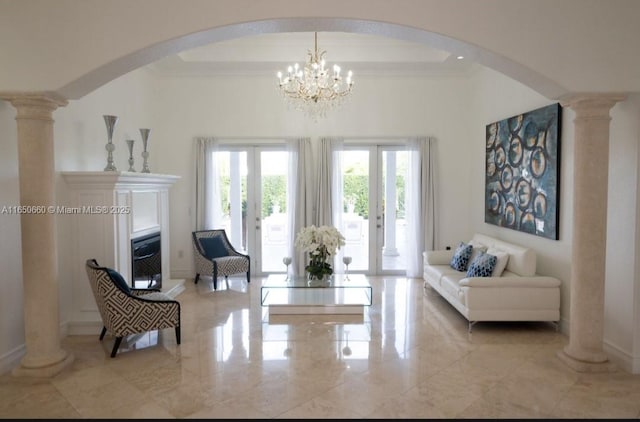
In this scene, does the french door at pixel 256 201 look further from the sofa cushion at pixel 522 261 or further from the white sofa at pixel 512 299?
the sofa cushion at pixel 522 261

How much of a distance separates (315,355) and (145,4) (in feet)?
11.3

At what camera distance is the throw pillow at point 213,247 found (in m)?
6.79

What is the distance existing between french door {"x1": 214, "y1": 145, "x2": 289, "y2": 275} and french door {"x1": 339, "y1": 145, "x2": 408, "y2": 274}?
116 cm

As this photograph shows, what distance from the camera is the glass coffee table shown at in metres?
5.11

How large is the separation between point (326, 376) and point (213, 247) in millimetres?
3933

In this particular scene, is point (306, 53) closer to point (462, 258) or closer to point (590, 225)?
point (462, 258)

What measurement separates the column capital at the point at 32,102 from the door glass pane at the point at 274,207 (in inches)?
159

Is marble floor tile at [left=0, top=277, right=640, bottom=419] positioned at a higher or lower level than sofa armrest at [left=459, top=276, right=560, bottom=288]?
lower

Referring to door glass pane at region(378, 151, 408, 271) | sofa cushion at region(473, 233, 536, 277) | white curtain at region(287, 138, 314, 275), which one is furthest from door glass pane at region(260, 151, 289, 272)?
sofa cushion at region(473, 233, 536, 277)

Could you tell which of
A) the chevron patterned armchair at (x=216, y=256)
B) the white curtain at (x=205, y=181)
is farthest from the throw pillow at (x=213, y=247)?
the white curtain at (x=205, y=181)

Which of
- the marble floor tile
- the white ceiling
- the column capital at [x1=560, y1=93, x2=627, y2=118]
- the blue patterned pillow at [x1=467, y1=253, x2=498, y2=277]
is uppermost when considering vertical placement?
the white ceiling

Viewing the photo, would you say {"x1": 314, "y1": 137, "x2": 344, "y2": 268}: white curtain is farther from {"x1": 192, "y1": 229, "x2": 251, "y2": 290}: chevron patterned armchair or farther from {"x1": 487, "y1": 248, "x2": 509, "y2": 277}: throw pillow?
{"x1": 487, "y1": 248, "x2": 509, "y2": 277}: throw pillow

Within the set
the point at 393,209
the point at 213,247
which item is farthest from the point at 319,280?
the point at 393,209

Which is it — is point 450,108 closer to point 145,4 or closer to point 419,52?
point 419,52
